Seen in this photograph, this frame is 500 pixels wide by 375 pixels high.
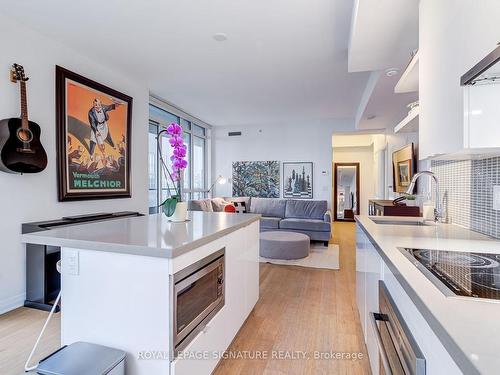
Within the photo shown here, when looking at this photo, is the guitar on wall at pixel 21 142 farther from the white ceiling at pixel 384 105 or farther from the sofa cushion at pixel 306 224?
the sofa cushion at pixel 306 224

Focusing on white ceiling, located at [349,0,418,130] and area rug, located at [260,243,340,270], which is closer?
white ceiling, located at [349,0,418,130]

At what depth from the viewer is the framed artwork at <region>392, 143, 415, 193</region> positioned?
454 centimetres

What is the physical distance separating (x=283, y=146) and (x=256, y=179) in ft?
3.47

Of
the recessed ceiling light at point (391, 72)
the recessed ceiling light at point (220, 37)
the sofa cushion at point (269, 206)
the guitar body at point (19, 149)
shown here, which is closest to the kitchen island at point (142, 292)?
the guitar body at point (19, 149)

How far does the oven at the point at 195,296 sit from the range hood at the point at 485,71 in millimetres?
1362

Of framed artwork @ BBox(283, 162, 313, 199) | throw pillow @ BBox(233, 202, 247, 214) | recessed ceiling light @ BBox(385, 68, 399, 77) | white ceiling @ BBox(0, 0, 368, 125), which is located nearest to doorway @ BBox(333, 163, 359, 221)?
framed artwork @ BBox(283, 162, 313, 199)

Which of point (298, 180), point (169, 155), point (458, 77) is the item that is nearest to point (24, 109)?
point (169, 155)

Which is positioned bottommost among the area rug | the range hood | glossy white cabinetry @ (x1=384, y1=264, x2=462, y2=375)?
the area rug

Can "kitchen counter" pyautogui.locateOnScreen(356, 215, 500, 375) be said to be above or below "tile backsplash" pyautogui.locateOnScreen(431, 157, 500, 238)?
below

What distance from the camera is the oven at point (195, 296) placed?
51.4 inches

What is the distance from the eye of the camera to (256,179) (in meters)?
7.07

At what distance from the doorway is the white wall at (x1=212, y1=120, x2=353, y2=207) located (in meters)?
2.91

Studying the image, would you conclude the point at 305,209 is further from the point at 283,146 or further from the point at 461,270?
the point at 461,270

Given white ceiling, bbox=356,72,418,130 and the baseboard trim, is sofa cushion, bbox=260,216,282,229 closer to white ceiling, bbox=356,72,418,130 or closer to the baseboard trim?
white ceiling, bbox=356,72,418,130
